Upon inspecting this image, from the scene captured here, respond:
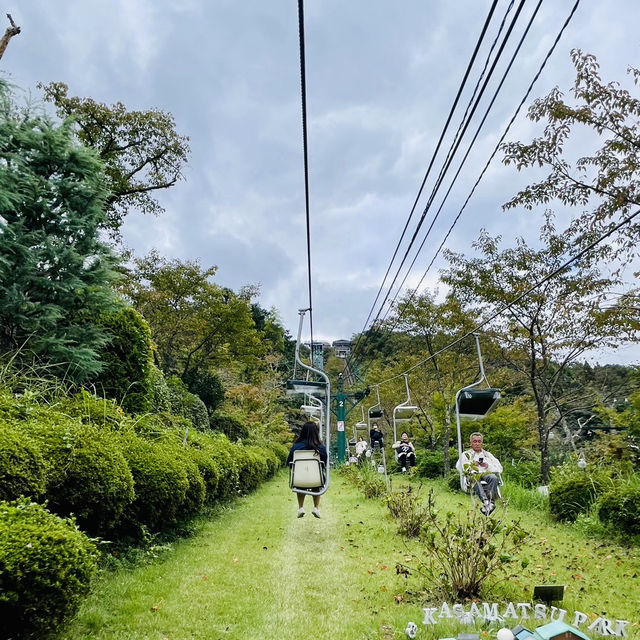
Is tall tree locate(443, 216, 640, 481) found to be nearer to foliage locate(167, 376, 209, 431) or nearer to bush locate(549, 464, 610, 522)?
bush locate(549, 464, 610, 522)

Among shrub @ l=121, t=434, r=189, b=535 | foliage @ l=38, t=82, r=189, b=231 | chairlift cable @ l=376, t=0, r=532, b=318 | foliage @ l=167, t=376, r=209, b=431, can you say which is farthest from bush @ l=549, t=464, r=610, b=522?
foliage @ l=38, t=82, r=189, b=231

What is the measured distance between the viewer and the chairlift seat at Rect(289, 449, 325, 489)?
6.21 metres

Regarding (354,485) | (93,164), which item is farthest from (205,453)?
(354,485)

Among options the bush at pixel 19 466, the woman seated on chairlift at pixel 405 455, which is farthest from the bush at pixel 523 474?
the bush at pixel 19 466

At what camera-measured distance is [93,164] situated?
688 centimetres

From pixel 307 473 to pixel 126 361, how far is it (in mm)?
3262

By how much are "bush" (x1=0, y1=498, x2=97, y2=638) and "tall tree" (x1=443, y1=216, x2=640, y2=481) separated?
26.7 feet

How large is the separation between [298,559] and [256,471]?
22.7 ft

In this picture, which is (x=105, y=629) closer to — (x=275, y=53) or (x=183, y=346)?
(x=275, y=53)

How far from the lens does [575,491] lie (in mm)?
6699

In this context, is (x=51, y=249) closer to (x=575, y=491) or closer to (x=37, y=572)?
(x=37, y=572)

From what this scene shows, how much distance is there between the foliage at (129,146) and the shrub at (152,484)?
37.2 feet

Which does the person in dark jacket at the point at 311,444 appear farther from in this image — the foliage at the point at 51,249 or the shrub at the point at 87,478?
the shrub at the point at 87,478

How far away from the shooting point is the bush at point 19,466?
2664 millimetres
